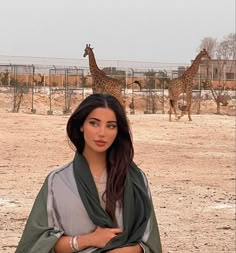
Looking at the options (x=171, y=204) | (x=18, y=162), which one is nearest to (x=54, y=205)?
(x=171, y=204)

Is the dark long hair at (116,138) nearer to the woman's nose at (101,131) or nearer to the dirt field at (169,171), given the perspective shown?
the woman's nose at (101,131)

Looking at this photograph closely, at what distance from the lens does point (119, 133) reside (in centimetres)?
277

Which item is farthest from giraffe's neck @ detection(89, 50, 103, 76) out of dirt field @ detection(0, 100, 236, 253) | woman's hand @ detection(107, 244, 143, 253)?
woman's hand @ detection(107, 244, 143, 253)

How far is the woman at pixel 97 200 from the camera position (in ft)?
8.49

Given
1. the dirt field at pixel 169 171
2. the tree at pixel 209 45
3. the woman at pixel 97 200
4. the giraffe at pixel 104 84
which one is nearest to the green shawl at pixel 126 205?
the woman at pixel 97 200

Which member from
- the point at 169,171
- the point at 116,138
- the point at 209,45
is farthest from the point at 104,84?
the point at 209,45

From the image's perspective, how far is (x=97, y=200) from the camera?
2592mm

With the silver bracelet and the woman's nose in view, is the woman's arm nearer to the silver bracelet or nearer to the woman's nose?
the silver bracelet

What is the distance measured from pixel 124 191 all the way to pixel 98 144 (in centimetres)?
21

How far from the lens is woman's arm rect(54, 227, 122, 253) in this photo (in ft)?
8.42

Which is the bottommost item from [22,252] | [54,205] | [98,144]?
[22,252]

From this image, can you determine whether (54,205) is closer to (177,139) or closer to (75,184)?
(75,184)

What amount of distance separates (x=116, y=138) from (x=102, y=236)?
42 cm

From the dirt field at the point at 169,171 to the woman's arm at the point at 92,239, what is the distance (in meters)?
3.37
